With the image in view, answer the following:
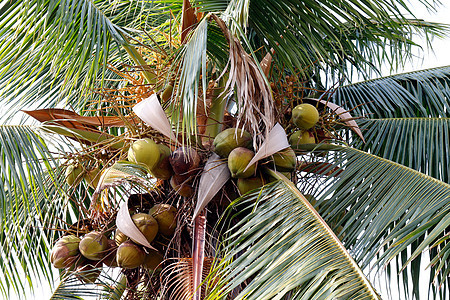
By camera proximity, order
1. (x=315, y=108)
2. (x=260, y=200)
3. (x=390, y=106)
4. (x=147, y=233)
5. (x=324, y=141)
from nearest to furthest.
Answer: (x=260, y=200)
(x=147, y=233)
(x=315, y=108)
(x=324, y=141)
(x=390, y=106)

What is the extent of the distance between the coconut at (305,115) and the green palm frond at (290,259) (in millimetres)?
354

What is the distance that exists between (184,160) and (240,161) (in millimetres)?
255

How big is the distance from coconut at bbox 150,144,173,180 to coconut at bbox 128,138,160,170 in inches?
1.3

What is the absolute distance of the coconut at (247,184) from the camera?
99.9 inches

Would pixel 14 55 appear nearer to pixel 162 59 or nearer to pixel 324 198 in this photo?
pixel 162 59

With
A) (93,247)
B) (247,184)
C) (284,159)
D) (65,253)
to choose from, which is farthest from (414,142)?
(65,253)

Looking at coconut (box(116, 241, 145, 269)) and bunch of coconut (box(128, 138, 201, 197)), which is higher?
bunch of coconut (box(128, 138, 201, 197))

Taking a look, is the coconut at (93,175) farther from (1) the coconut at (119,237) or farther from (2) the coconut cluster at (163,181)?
(1) the coconut at (119,237)

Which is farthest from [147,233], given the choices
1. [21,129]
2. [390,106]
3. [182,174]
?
[390,106]

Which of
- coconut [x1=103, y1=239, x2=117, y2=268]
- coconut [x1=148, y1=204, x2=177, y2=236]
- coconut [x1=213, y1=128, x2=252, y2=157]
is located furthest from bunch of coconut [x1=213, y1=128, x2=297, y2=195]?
coconut [x1=103, y1=239, x2=117, y2=268]

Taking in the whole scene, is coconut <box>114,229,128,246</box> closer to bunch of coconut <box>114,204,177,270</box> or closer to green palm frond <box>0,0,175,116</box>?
bunch of coconut <box>114,204,177,270</box>

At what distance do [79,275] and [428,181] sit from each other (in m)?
1.63

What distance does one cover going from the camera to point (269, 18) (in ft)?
9.20

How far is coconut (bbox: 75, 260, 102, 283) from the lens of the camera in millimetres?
2754
